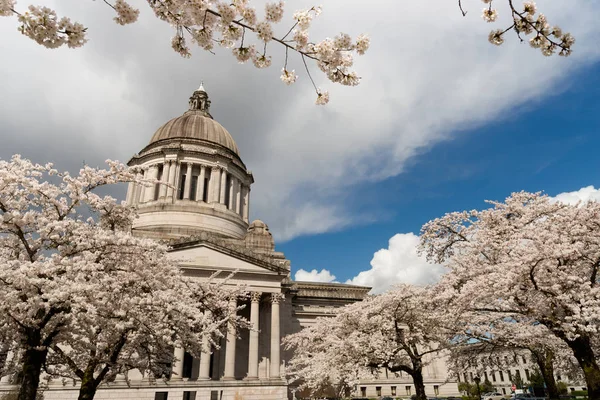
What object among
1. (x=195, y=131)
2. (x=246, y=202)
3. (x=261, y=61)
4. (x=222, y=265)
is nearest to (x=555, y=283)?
(x=261, y=61)

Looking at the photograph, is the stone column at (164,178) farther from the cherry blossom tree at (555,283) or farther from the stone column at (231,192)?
the cherry blossom tree at (555,283)

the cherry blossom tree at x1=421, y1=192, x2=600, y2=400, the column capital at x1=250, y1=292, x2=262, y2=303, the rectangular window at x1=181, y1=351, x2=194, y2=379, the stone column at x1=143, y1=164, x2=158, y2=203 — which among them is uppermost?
the stone column at x1=143, y1=164, x2=158, y2=203

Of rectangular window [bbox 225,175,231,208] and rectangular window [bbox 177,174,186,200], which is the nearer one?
rectangular window [bbox 177,174,186,200]

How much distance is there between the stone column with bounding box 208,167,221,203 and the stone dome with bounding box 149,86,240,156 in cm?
481

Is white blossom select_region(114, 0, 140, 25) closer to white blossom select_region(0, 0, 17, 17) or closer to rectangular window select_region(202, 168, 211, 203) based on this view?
white blossom select_region(0, 0, 17, 17)

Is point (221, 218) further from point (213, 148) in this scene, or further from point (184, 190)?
point (213, 148)

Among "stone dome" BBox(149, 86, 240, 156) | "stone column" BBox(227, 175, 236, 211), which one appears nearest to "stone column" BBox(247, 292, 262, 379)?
"stone column" BBox(227, 175, 236, 211)

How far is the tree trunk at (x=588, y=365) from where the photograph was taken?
13.7 metres

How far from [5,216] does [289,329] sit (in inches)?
1377

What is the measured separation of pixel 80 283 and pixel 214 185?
129 feet

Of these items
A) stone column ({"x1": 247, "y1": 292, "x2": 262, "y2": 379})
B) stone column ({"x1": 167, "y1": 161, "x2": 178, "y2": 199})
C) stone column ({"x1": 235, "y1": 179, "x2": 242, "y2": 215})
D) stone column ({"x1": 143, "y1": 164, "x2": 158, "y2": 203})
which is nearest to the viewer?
stone column ({"x1": 247, "y1": 292, "x2": 262, "y2": 379})

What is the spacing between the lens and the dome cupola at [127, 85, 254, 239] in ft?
149

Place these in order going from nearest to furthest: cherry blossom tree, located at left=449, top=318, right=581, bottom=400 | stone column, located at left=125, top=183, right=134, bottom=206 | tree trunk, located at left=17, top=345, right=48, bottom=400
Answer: tree trunk, located at left=17, top=345, right=48, bottom=400, cherry blossom tree, located at left=449, top=318, right=581, bottom=400, stone column, located at left=125, top=183, right=134, bottom=206

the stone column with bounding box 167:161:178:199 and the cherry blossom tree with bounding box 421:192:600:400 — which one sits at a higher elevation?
the stone column with bounding box 167:161:178:199
